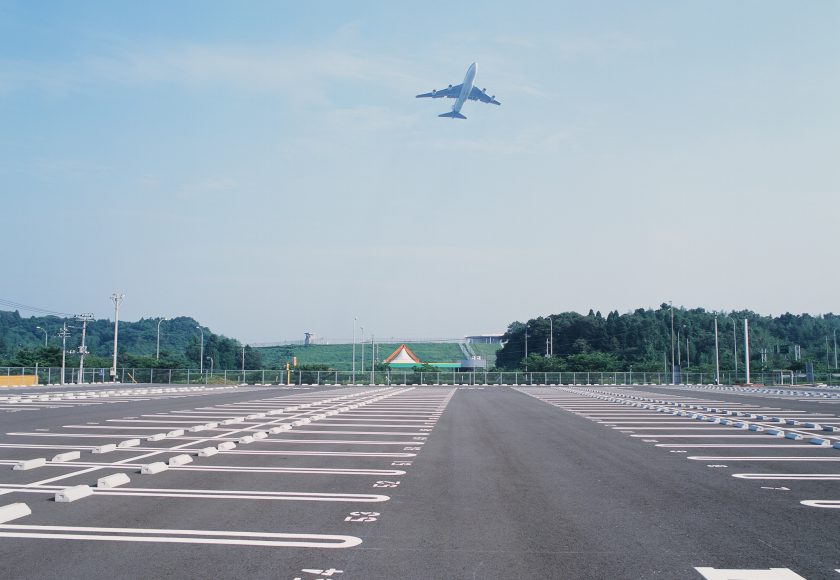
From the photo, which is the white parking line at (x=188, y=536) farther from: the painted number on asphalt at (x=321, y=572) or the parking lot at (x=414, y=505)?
the painted number on asphalt at (x=321, y=572)

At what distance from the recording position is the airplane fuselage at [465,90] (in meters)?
49.6

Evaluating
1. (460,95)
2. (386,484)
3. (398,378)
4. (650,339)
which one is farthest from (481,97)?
(650,339)

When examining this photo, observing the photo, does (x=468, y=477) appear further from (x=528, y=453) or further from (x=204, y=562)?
(x=204, y=562)

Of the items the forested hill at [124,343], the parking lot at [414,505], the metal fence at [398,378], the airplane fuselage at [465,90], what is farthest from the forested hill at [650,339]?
the parking lot at [414,505]

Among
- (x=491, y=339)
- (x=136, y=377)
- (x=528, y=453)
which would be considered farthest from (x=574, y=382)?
A: (x=491, y=339)

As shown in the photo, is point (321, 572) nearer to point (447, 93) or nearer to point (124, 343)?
point (447, 93)

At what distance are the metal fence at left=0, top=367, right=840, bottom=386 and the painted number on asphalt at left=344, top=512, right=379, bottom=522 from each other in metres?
57.4

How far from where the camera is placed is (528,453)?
Answer: 44.8 ft

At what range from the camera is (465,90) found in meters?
51.6

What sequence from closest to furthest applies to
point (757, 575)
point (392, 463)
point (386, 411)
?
point (757, 575), point (392, 463), point (386, 411)

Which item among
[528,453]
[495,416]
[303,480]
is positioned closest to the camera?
[303,480]

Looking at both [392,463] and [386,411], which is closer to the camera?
[392,463]

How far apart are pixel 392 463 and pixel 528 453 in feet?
10.1

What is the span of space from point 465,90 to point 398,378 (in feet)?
104
